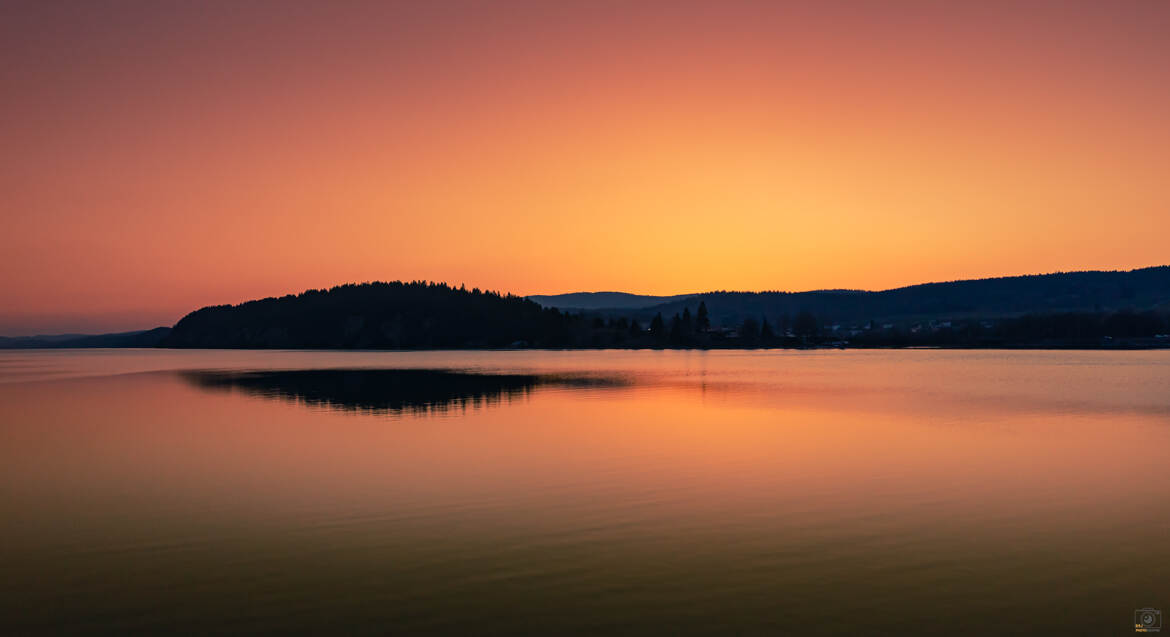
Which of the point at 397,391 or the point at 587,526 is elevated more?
the point at 397,391

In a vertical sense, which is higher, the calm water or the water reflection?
the water reflection

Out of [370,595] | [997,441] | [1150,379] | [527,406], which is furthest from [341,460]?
[1150,379]

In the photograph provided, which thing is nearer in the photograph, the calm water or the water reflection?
the calm water

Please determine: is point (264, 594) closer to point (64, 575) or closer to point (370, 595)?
point (370, 595)

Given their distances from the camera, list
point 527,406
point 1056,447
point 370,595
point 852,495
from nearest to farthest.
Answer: point 370,595 < point 852,495 < point 1056,447 < point 527,406

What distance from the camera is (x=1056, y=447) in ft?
111

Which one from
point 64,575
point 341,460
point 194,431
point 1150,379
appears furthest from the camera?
point 1150,379

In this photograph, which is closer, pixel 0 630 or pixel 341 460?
pixel 0 630

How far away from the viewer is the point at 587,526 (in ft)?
65.1

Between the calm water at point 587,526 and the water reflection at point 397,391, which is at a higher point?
the water reflection at point 397,391

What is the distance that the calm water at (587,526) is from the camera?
13.6 meters

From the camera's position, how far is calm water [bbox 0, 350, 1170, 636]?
13.6m

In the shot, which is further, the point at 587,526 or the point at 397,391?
the point at 397,391

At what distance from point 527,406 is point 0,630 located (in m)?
42.3
